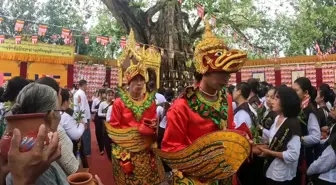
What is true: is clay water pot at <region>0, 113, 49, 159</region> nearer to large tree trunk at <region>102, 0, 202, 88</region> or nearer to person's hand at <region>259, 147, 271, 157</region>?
person's hand at <region>259, 147, 271, 157</region>

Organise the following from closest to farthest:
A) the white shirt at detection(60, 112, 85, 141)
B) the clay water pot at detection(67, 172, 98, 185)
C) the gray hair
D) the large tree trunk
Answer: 1. the clay water pot at detection(67, 172, 98, 185)
2. the gray hair
3. the white shirt at detection(60, 112, 85, 141)
4. the large tree trunk

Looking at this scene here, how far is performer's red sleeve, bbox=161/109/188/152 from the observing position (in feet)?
6.12

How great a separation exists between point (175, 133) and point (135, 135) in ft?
4.89

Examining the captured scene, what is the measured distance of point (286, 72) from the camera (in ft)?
41.9

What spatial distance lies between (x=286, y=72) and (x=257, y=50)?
1617mm

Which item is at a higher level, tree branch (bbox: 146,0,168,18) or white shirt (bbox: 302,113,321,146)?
tree branch (bbox: 146,0,168,18)

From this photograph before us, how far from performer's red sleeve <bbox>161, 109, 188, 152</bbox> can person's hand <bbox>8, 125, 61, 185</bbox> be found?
0.95 meters

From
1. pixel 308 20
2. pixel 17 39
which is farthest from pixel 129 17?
pixel 308 20

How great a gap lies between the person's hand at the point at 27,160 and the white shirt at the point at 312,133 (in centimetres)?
241

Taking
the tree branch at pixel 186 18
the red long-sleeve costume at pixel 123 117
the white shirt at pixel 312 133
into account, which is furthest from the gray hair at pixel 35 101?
the tree branch at pixel 186 18

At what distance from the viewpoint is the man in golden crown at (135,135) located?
3.31 m

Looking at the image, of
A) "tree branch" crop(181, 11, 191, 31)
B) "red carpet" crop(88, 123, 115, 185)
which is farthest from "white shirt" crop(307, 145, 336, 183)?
"tree branch" crop(181, 11, 191, 31)

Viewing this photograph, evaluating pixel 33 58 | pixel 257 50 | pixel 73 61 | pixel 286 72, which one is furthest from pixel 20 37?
pixel 286 72

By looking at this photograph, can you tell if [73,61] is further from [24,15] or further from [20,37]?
[24,15]
